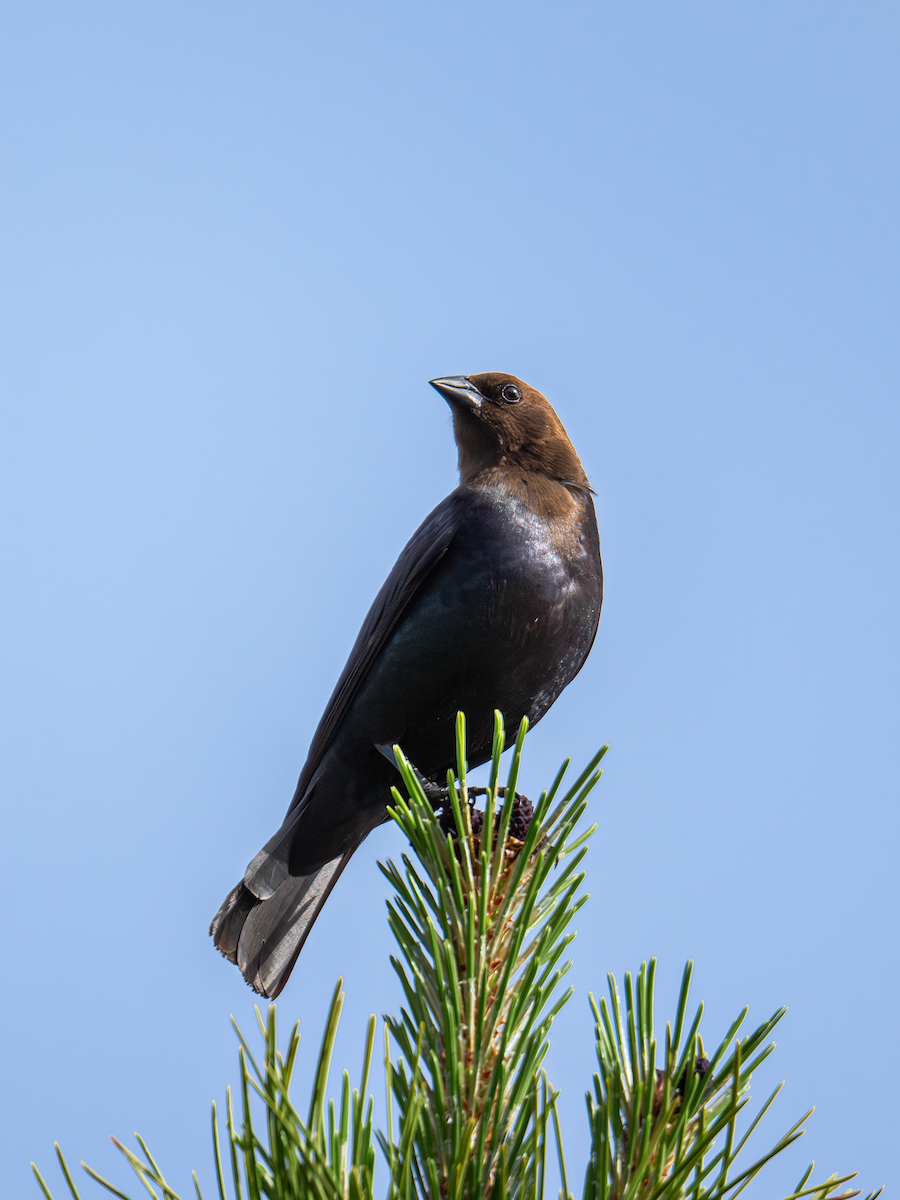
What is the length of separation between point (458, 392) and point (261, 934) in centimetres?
239

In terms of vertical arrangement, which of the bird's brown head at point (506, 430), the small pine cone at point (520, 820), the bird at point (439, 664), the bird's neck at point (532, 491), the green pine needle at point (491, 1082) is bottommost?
the green pine needle at point (491, 1082)

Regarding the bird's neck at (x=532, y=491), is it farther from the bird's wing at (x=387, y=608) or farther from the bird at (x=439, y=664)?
the bird's wing at (x=387, y=608)

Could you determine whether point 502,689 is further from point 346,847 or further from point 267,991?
point 267,991

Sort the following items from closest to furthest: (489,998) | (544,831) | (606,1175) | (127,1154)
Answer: (127,1154) < (606,1175) < (489,998) < (544,831)

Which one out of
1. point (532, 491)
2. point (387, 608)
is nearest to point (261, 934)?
point (387, 608)

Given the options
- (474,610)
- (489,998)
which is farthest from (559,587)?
(489,998)

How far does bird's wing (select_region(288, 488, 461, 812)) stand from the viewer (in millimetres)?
3979

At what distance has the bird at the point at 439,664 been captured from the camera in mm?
3717

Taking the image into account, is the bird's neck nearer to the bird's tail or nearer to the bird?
the bird

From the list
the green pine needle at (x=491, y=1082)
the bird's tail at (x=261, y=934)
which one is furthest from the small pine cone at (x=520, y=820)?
the bird's tail at (x=261, y=934)

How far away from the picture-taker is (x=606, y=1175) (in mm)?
1559

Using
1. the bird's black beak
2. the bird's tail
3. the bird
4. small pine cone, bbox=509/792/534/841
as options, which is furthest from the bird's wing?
small pine cone, bbox=509/792/534/841

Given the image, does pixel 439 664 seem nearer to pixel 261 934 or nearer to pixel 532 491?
pixel 532 491

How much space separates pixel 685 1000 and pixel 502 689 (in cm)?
213
